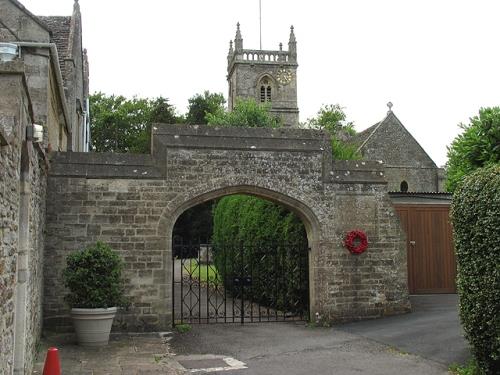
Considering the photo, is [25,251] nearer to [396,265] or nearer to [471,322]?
[471,322]

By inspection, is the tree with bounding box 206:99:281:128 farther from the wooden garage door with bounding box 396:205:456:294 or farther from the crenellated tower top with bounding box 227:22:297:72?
the crenellated tower top with bounding box 227:22:297:72

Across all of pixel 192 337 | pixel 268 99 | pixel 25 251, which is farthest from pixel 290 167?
pixel 268 99

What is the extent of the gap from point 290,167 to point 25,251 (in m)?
7.04

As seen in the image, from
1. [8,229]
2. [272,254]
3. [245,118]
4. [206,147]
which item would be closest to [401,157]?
[245,118]

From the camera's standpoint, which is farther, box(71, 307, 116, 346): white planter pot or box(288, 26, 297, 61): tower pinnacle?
box(288, 26, 297, 61): tower pinnacle

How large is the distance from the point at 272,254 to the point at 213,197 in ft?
9.58

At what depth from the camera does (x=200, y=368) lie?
8227 millimetres

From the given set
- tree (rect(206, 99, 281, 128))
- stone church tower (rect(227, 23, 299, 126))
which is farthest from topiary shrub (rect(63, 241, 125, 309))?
stone church tower (rect(227, 23, 299, 126))

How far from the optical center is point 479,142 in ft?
29.5

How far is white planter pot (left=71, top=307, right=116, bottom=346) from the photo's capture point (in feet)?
31.8

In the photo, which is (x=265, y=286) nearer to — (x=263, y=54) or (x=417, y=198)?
(x=417, y=198)

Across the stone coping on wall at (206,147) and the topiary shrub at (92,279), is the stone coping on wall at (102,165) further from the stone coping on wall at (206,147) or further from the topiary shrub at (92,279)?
the topiary shrub at (92,279)

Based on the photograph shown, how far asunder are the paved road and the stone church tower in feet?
125

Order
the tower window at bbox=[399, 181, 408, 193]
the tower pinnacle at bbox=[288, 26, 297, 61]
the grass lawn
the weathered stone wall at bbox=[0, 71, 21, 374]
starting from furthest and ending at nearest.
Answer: the tower pinnacle at bbox=[288, 26, 297, 61]
the tower window at bbox=[399, 181, 408, 193]
the grass lawn
the weathered stone wall at bbox=[0, 71, 21, 374]
